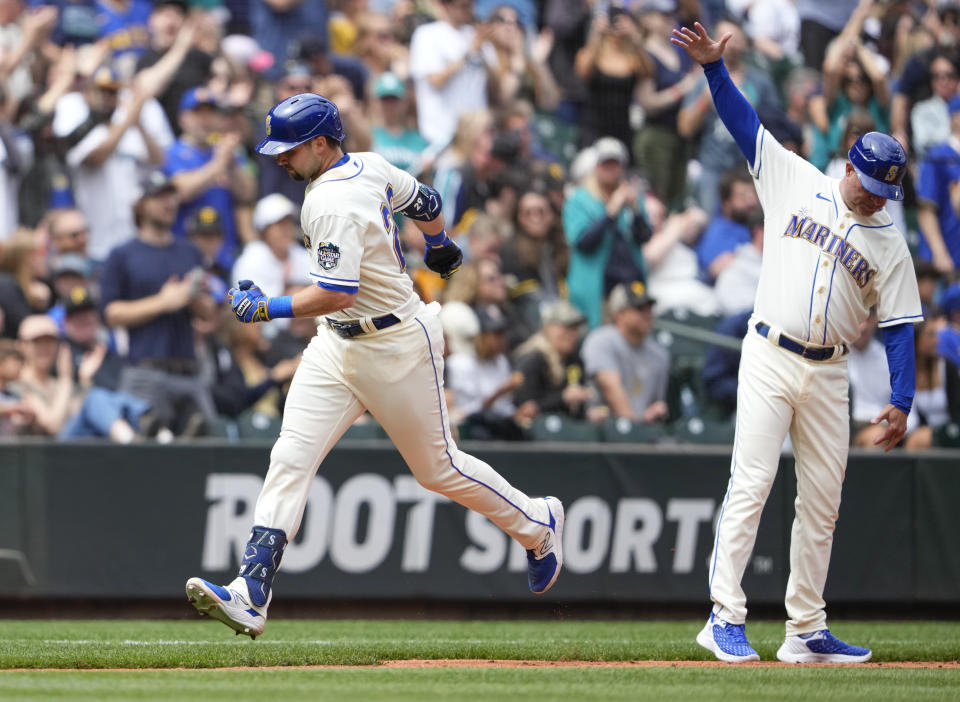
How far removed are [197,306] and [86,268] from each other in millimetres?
1129

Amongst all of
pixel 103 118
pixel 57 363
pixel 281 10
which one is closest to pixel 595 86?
pixel 281 10

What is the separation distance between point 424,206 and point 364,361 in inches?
30.0

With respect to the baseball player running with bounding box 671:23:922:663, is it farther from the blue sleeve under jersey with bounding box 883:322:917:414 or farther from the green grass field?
the green grass field

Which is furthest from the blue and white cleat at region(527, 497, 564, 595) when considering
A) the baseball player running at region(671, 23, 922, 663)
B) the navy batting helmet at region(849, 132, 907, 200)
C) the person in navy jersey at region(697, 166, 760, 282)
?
the person in navy jersey at region(697, 166, 760, 282)

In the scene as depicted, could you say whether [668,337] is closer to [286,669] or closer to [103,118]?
[103,118]

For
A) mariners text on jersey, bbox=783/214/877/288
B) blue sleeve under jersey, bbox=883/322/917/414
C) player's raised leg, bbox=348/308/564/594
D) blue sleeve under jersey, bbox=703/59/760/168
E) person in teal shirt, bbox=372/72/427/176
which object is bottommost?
player's raised leg, bbox=348/308/564/594

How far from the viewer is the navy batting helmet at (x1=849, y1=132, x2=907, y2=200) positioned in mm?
5633

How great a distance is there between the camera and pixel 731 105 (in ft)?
19.3

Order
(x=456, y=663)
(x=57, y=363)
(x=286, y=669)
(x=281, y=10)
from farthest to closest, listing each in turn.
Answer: (x=281, y=10) → (x=57, y=363) → (x=456, y=663) → (x=286, y=669)

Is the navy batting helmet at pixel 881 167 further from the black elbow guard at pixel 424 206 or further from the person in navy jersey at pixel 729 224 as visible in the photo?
the person in navy jersey at pixel 729 224

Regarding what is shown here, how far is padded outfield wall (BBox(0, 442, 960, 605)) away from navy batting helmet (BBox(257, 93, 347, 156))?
11.2ft

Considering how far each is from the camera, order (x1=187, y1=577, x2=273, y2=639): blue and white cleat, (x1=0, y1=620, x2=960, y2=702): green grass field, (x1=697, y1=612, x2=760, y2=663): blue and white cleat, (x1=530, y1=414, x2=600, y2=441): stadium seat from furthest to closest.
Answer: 1. (x1=530, y1=414, x2=600, y2=441): stadium seat
2. (x1=697, y1=612, x2=760, y2=663): blue and white cleat
3. (x1=187, y1=577, x2=273, y2=639): blue and white cleat
4. (x1=0, y1=620, x2=960, y2=702): green grass field

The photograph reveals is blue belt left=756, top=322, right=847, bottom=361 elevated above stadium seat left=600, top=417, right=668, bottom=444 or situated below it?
above

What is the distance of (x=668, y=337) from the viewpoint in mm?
10039
